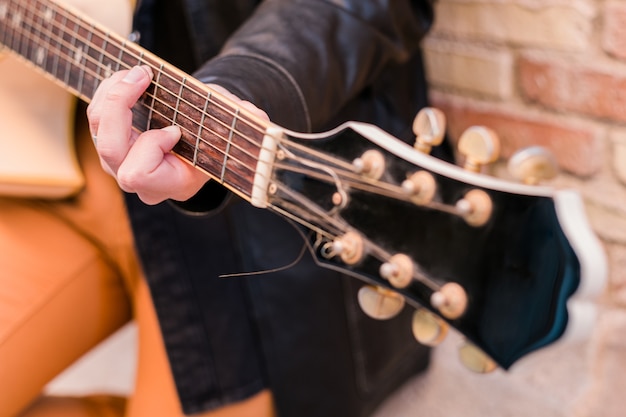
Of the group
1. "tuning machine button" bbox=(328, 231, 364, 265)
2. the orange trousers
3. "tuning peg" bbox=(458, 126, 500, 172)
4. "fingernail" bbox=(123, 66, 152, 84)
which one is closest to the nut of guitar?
"tuning machine button" bbox=(328, 231, 364, 265)

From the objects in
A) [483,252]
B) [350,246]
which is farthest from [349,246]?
[483,252]

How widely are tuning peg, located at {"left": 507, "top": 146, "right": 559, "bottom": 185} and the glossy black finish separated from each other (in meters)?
0.02

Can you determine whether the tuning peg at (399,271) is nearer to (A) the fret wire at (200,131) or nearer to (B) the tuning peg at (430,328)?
(B) the tuning peg at (430,328)

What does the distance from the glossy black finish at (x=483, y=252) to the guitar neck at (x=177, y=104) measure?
0.04 m

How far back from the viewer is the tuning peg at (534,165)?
457 mm

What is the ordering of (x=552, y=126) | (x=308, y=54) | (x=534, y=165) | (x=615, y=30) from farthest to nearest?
(x=552, y=126)
(x=615, y=30)
(x=308, y=54)
(x=534, y=165)

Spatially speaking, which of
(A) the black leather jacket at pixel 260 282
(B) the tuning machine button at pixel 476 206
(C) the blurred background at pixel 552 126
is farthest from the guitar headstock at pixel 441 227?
(C) the blurred background at pixel 552 126

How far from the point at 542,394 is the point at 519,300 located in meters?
0.47

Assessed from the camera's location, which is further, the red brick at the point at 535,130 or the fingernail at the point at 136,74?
the red brick at the point at 535,130

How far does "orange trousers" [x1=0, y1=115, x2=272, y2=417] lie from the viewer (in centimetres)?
81

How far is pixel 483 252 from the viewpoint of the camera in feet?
1.59

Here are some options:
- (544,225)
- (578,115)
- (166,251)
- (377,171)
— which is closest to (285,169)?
(377,171)

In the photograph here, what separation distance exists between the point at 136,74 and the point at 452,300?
1.04 ft

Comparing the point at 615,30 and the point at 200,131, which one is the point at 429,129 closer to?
the point at 200,131
